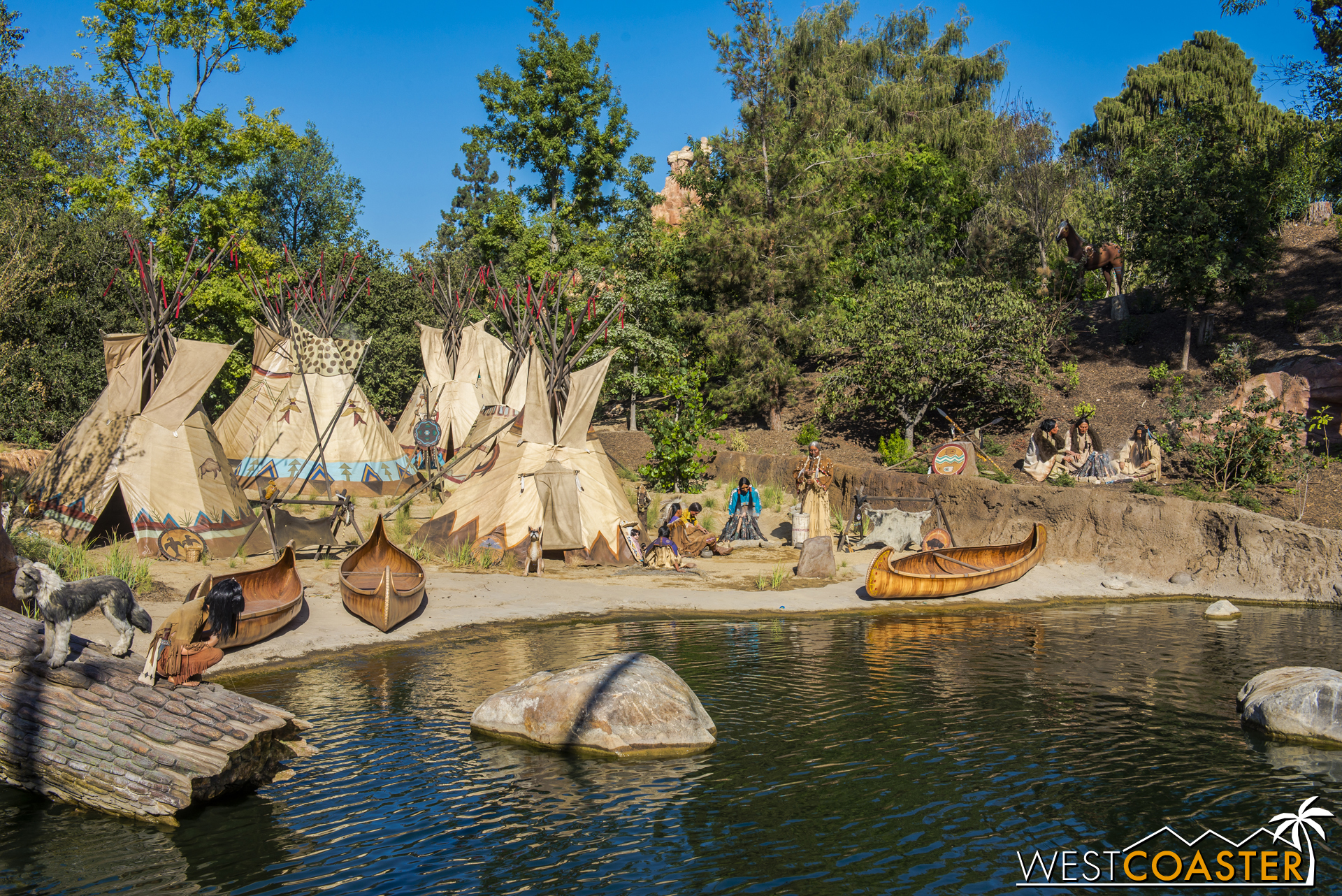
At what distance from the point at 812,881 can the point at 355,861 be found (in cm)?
321

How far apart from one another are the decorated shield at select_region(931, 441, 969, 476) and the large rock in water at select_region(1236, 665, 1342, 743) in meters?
11.2

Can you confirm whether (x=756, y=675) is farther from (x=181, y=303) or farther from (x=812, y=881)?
(x=181, y=303)

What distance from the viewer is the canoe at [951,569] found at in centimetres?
1517

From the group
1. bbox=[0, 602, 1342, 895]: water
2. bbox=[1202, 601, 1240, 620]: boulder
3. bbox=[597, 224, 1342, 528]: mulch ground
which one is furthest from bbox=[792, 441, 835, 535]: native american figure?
bbox=[1202, 601, 1240, 620]: boulder

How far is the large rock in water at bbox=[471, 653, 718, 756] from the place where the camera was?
845cm

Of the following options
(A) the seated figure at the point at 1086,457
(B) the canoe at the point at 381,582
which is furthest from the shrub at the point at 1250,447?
(B) the canoe at the point at 381,582

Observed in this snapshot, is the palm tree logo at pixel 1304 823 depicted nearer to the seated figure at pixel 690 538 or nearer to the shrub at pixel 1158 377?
the seated figure at pixel 690 538

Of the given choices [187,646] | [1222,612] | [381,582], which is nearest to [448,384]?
[381,582]

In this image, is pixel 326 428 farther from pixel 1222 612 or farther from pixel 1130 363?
pixel 1130 363

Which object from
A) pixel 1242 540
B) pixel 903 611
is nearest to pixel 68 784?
pixel 903 611

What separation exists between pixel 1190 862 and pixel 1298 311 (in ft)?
92.6

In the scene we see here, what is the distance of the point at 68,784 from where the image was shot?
699cm

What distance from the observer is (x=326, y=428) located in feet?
78.9

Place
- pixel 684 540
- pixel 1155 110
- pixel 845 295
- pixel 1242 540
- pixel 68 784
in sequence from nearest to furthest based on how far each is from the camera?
pixel 68 784 → pixel 1242 540 → pixel 684 540 → pixel 845 295 → pixel 1155 110
